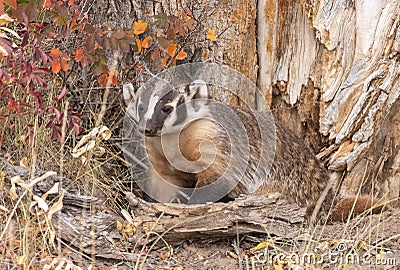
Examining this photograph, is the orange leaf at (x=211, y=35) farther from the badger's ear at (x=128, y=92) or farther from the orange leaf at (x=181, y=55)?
the badger's ear at (x=128, y=92)

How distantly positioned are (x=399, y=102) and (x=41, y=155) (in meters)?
2.23

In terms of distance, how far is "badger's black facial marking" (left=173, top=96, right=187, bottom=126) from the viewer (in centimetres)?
365

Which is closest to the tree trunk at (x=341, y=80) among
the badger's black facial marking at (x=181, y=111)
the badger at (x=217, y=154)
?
the badger at (x=217, y=154)

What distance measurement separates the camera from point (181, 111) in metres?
3.68

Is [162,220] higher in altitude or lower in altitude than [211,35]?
lower

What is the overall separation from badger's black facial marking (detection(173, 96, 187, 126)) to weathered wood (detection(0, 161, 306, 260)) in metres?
0.49

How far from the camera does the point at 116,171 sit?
4.09 metres

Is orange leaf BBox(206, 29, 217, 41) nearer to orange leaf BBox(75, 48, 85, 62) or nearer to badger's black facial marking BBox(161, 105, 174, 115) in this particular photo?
badger's black facial marking BBox(161, 105, 174, 115)

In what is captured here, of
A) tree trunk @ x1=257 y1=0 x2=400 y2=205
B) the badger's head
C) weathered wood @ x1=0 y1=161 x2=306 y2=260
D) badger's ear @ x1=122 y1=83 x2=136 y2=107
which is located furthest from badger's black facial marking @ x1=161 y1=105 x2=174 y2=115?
tree trunk @ x1=257 y1=0 x2=400 y2=205

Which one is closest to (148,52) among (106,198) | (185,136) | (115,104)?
(115,104)

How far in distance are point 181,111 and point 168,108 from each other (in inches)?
4.4

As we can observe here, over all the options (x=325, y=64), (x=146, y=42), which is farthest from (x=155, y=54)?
(x=325, y=64)

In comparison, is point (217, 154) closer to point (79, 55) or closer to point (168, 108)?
point (168, 108)

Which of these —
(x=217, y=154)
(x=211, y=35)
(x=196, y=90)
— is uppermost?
(x=211, y=35)
